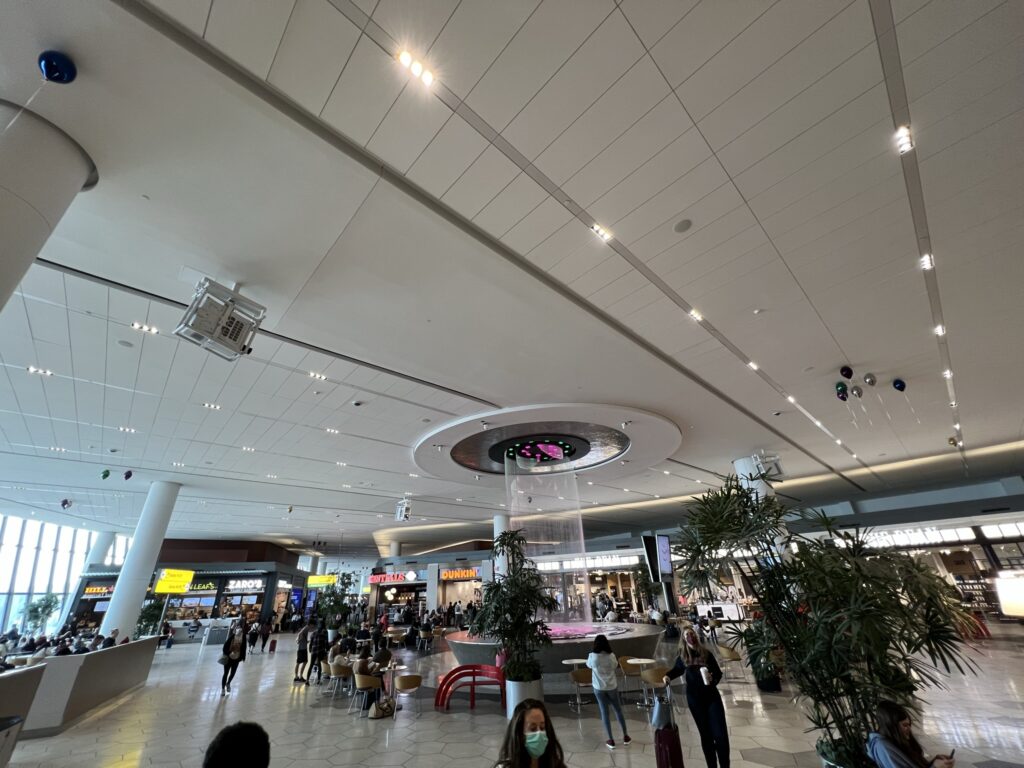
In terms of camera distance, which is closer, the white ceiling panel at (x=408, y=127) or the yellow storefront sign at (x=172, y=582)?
Result: the white ceiling panel at (x=408, y=127)

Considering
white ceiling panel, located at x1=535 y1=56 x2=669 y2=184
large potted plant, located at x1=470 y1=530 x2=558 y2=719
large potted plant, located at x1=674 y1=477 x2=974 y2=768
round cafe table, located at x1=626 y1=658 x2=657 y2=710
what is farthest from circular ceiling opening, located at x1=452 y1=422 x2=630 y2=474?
white ceiling panel, located at x1=535 y1=56 x2=669 y2=184

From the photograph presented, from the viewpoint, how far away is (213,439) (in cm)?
951

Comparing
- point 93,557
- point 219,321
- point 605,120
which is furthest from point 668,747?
point 93,557

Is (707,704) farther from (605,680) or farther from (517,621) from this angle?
(517,621)

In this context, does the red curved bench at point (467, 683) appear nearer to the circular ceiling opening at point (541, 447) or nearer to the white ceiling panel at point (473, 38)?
the circular ceiling opening at point (541, 447)

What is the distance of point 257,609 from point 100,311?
28254mm

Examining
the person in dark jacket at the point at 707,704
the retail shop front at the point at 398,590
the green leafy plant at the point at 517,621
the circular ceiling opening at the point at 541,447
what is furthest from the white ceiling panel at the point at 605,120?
the retail shop front at the point at 398,590

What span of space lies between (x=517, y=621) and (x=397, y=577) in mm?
25729

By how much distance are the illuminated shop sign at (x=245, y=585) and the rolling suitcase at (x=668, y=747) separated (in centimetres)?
3044

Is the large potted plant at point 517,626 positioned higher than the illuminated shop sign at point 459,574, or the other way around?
the illuminated shop sign at point 459,574

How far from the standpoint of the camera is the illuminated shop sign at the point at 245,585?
26.1 m

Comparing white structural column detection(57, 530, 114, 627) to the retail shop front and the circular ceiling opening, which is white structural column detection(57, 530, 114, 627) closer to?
the retail shop front

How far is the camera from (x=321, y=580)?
32.5 metres

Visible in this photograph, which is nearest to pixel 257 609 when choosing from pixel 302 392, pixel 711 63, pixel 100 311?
pixel 302 392
